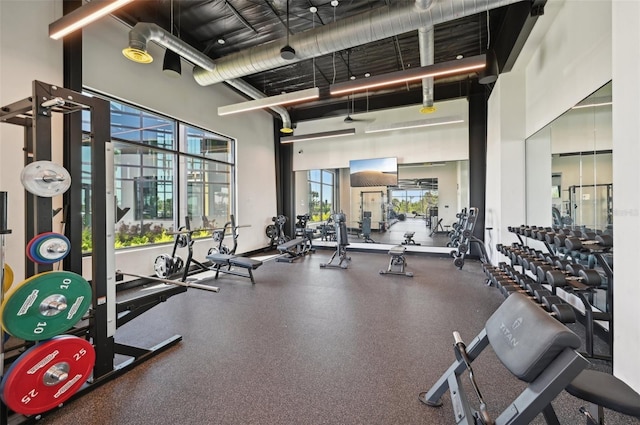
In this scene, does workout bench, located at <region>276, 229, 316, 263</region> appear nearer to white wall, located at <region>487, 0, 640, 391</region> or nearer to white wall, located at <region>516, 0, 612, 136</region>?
white wall, located at <region>487, 0, 640, 391</region>

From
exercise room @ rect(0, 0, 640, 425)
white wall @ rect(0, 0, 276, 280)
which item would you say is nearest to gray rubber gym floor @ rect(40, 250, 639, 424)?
exercise room @ rect(0, 0, 640, 425)

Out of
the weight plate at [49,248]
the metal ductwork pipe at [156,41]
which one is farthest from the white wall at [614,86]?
the metal ductwork pipe at [156,41]

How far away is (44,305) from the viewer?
5.08 ft

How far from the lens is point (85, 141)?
377cm

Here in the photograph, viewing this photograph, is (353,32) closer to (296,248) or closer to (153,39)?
(153,39)

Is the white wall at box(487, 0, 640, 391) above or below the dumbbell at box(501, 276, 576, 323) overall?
above

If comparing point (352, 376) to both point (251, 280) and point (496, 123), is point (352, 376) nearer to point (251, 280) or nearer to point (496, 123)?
point (251, 280)

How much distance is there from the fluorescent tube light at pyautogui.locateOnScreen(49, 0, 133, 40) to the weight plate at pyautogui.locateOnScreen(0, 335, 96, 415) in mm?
2686

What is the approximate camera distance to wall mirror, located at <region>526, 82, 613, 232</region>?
106 inches

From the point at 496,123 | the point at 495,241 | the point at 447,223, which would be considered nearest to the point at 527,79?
the point at 496,123

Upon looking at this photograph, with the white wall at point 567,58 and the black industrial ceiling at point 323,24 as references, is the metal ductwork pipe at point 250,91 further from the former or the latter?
the white wall at point 567,58

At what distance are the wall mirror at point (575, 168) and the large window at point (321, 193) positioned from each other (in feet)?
18.5

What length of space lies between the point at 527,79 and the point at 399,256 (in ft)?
12.0

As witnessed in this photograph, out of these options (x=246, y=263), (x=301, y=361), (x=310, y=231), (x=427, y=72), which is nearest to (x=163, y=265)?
(x=246, y=263)
